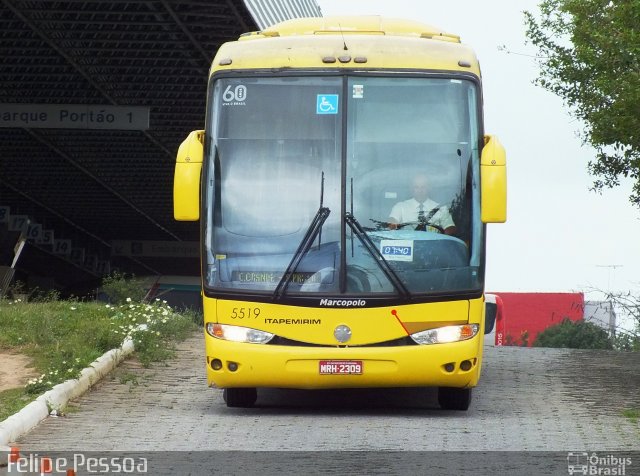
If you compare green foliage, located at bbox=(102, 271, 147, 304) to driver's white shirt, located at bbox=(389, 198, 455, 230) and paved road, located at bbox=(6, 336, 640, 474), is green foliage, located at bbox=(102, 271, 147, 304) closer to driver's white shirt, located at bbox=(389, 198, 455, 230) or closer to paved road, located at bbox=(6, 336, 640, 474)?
paved road, located at bbox=(6, 336, 640, 474)

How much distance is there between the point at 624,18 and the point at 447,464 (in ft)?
42.3

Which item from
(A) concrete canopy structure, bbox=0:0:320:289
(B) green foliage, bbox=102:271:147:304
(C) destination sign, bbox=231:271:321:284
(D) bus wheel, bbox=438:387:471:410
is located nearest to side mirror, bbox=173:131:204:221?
(C) destination sign, bbox=231:271:321:284

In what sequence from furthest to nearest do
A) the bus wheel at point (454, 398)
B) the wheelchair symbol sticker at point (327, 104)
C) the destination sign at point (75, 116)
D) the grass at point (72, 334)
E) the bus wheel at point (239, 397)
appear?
the destination sign at point (75, 116) → the grass at point (72, 334) → the bus wheel at point (239, 397) → the bus wheel at point (454, 398) → the wheelchair symbol sticker at point (327, 104)

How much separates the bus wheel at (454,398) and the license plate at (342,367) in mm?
1311

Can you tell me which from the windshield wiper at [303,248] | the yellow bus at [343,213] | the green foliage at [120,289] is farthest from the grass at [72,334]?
the green foliage at [120,289]

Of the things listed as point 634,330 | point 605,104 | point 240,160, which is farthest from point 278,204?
point 605,104

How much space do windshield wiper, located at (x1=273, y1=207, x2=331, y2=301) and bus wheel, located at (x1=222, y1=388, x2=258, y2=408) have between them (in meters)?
1.37

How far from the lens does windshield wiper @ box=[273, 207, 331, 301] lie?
491 inches

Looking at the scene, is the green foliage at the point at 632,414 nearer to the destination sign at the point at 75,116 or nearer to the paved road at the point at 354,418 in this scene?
the paved road at the point at 354,418

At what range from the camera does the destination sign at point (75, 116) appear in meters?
43.1

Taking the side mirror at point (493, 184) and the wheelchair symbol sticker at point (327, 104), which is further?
the wheelchair symbol sticker at point (327, 104)

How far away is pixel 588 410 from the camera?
13.2 m

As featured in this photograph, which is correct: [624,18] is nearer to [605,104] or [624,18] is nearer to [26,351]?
[605,104]

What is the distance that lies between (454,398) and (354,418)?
3.90 ft
